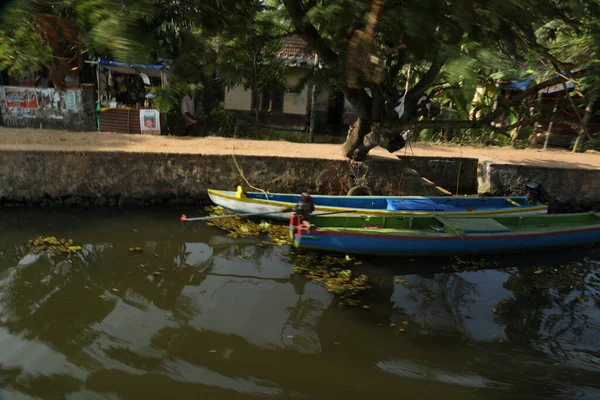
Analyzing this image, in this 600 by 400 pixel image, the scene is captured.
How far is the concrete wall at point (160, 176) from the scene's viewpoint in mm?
8289

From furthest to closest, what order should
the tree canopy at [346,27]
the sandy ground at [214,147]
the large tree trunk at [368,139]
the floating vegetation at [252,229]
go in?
the sandy ground at [214,147], the large tree trunk at [368,139], the floating vegetation at [252,229], the tree canopy at [346,27]

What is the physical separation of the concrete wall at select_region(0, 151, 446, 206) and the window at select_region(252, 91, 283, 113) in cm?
709

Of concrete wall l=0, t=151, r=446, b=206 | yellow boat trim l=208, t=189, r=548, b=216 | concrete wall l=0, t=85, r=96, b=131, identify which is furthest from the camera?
concrete wall l=0, t=85, r=96, b=131

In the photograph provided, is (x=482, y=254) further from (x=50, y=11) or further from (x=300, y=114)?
(x=300, y=114)

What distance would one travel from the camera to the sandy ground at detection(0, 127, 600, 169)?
9.33 metres

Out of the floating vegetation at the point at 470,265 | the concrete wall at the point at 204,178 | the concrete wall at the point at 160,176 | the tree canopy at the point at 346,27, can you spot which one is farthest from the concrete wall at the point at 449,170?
the tree canopy at the point at 346,27

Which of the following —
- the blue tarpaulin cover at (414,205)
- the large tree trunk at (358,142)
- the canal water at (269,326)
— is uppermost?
the large tree trunk at (358,142)

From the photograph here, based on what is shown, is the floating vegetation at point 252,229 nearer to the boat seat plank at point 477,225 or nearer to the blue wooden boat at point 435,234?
the blue wooden boat at point 435,234

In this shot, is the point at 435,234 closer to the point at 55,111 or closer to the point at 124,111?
the point at 124,111

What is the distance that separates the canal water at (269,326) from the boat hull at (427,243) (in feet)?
0.82

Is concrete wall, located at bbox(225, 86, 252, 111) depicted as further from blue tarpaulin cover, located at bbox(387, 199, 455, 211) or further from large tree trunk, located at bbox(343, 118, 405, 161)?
blue tarpaulin cover, located at bbox(387, 199, 455, 211)

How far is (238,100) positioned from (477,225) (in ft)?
37.5

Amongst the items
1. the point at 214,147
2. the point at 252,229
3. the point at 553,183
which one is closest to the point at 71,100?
the point at 214,147

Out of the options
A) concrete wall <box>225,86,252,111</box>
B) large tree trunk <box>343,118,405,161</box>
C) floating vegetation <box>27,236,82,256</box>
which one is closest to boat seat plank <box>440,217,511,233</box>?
large tree trunk <box>343,118,405,161</box>
